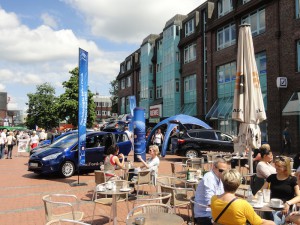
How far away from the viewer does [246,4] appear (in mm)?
25109

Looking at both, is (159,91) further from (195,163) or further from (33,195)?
(33,195)

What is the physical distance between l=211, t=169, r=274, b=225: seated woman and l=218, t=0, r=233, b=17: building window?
26.2 meters

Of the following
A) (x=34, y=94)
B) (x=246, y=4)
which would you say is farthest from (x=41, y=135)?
(x=34, y=94)

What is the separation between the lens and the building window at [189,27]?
33.6 metres

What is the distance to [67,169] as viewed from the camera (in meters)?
13.1

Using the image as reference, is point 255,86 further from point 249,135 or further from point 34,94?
point 34,94

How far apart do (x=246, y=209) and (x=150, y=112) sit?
38.5 m

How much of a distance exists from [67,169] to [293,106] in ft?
47.1

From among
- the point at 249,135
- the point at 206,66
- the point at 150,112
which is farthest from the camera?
the point at 150,112

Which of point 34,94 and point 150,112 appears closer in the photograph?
point 150,112

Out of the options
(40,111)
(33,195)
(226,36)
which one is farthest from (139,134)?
(40,111)

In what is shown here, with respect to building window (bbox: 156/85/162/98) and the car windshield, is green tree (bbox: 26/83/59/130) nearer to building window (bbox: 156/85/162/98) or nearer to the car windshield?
building window (bbox: 156/85/162/98)

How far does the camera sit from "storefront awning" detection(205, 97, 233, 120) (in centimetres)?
2650

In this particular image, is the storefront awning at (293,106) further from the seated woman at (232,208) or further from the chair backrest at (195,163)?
the seated woman at (232,208)
